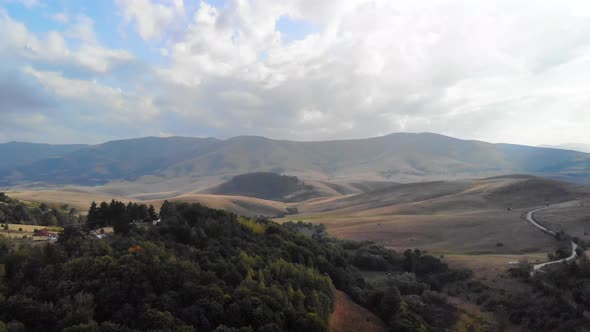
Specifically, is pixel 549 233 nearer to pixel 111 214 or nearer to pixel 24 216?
pixel 111 214

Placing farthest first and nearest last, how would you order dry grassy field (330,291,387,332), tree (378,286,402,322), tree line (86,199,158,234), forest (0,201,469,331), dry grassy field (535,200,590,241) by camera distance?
dry grassy field (535,200,590,241) → tree line (86,199,158,234) → tree (378,286,402,322) → dry grassy field (330,291,387,332) → forest (0,201,469,331)

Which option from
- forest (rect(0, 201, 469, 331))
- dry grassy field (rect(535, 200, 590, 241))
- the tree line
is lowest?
dry grassy field (rect(535, 200, 590, 241))

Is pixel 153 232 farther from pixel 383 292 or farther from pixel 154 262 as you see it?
pixel 383 292

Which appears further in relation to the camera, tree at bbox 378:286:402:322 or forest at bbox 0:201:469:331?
tree at bbox 378:286:402:322

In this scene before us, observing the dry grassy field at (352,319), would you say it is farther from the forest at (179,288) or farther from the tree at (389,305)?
the forest at (179,288)

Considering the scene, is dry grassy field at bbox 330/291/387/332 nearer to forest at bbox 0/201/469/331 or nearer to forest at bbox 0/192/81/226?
forest at bbox 0/201/469/331

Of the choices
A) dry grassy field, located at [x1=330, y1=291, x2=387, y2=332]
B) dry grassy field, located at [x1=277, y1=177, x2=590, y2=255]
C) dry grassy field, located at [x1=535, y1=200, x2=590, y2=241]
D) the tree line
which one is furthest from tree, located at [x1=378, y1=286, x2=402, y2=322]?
dry grassy field, located at [x1=535, y1=200, x2=590, y2=241]

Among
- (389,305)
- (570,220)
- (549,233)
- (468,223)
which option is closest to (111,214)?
(389,305)

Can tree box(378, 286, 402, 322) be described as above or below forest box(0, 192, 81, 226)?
below
